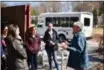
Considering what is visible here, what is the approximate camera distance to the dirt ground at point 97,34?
750 cm

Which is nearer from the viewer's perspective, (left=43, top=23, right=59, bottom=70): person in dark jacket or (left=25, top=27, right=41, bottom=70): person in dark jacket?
(left=25, top=27, right=41, bottom=70): person in dark jacket

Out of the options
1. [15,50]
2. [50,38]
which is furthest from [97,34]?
[15,50]

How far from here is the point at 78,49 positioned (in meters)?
5.09

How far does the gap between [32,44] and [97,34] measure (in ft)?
7.25

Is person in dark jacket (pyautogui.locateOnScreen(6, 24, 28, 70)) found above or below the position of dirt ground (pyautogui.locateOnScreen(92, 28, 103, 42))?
above

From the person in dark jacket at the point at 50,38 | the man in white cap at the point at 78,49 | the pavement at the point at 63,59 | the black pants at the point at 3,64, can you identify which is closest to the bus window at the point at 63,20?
the pavement at the point at 63,59

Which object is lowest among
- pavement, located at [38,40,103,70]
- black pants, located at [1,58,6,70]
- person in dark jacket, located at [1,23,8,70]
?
pavement, located at [38,40,103,70]

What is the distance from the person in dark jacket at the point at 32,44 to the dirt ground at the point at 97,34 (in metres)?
1.77

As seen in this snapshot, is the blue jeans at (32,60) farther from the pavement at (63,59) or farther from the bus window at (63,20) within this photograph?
the bus window at (63,20)

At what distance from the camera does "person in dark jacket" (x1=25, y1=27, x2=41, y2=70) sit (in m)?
6.22

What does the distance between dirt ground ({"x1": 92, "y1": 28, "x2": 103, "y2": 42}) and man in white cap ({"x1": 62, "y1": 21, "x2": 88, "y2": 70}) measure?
2345 mm

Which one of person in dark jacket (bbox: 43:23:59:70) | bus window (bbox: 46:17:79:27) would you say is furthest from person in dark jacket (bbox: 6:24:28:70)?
bus window (bbox: 46:17:79:27)

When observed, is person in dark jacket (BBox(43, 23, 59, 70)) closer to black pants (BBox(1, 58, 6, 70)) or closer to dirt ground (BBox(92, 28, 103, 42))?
black pants (BBox(1, 58, 6, 70))

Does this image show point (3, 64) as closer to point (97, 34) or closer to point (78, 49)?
point (78, 49)
